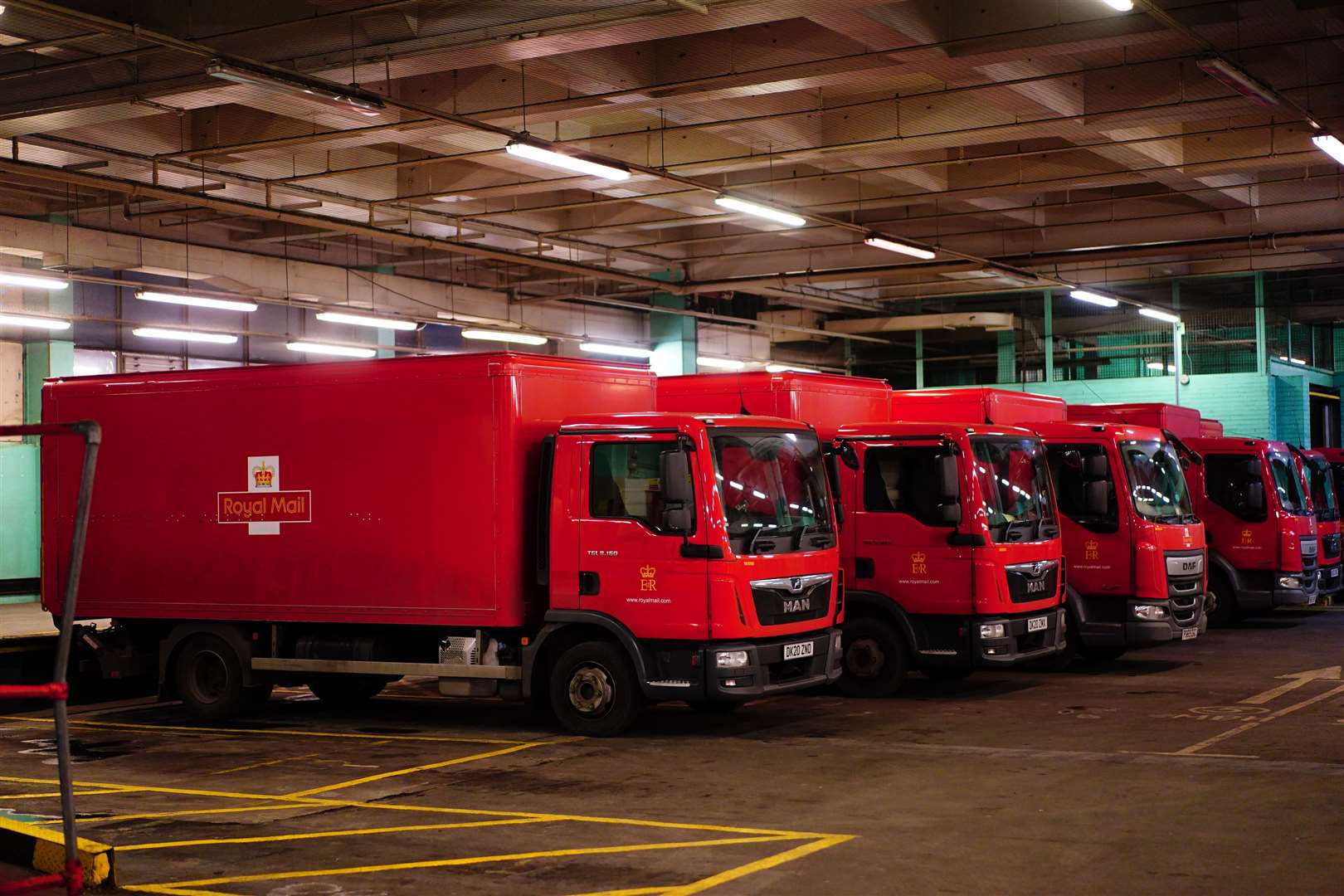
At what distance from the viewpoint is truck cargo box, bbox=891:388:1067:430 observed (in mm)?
15711

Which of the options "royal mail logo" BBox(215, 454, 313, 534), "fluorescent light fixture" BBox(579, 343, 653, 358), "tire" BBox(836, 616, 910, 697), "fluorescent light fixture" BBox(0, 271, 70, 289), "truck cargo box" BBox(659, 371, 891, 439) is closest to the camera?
"royal mail logo" BBox(215, 454, 313, 534)

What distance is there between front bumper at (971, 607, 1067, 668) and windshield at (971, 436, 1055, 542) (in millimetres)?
706

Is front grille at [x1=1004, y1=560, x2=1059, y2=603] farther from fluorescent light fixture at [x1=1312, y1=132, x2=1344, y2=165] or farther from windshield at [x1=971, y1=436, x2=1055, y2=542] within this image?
fluorescent light fixture at [x1=1312, y1=132, x2=1344, y2=165]

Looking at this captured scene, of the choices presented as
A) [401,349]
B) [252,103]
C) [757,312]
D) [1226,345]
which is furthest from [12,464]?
[1226,345]

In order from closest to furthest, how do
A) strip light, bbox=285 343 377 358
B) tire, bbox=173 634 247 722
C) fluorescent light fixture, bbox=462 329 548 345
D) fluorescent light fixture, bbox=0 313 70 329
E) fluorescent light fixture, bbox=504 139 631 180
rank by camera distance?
tire, bbox=173 634 247 722 < fluorescent light fixture, bbox=504 139 631 180 < fluorescent light fixture, bbox=0 313 70 329 < strip light, bbox=285 343 377 358 < fluorescent light fixture, bbox=462 329 548 345

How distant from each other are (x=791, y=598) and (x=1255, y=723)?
3705mm

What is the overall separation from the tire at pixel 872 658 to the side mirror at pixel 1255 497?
7.67m

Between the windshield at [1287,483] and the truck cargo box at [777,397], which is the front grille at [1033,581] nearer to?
the truck cargo box at [777,397]

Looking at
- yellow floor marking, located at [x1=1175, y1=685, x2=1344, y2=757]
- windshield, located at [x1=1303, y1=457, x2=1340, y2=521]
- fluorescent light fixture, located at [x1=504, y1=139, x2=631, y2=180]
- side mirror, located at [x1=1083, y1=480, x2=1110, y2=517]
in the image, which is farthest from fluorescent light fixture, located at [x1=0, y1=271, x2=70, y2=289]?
windshield, located at [x1=1303, y1=457, x2=1340, y2=521]

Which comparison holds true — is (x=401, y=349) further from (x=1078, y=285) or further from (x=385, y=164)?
(x=1078, y=285)

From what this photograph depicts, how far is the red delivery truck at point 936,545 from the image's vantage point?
43.1 feet

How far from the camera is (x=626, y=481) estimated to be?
1138 cm

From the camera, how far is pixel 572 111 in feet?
53.2

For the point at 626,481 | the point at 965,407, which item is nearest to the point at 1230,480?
the point at 965,407
